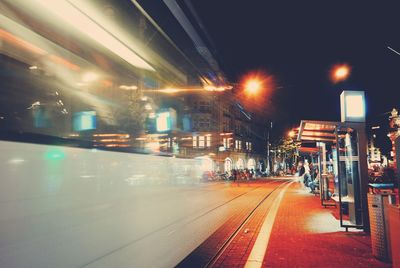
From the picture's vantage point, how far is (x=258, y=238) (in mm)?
7676

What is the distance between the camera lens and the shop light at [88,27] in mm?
4859

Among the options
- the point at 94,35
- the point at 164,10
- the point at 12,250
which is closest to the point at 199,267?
the point at 12,250

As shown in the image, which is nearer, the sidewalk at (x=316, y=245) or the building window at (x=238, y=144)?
the sidewalk at (x=316, y=245)

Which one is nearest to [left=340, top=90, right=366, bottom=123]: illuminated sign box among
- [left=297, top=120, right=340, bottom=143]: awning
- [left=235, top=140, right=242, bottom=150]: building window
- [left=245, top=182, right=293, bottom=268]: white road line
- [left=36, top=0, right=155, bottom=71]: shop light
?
[left=297, top=120, right=340, bottom=143]: awning

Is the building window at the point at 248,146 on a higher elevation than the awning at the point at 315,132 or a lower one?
higher

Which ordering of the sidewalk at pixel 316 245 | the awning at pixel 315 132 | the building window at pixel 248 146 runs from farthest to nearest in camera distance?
the building window at pixel 248 146 → the awning at pixel 315 132 → the sidewalk at pixel 316 245

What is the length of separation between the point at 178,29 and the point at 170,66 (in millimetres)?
1054

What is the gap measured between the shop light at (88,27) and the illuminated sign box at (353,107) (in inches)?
211

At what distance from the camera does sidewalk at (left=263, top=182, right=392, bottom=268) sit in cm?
571

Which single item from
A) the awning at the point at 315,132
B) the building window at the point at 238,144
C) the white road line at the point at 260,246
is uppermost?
the building window at the point at 238,144

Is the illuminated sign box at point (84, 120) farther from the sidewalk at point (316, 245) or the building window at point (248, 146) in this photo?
the building window at point (248, 146)

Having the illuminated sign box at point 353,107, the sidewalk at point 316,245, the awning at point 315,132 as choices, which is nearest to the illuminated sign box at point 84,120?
the sidewalk at point 316,245

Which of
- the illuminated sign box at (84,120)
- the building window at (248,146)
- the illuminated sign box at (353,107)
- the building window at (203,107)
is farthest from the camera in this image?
the building window at (248,146)

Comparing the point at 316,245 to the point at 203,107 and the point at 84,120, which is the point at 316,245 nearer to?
the point at 84,120
